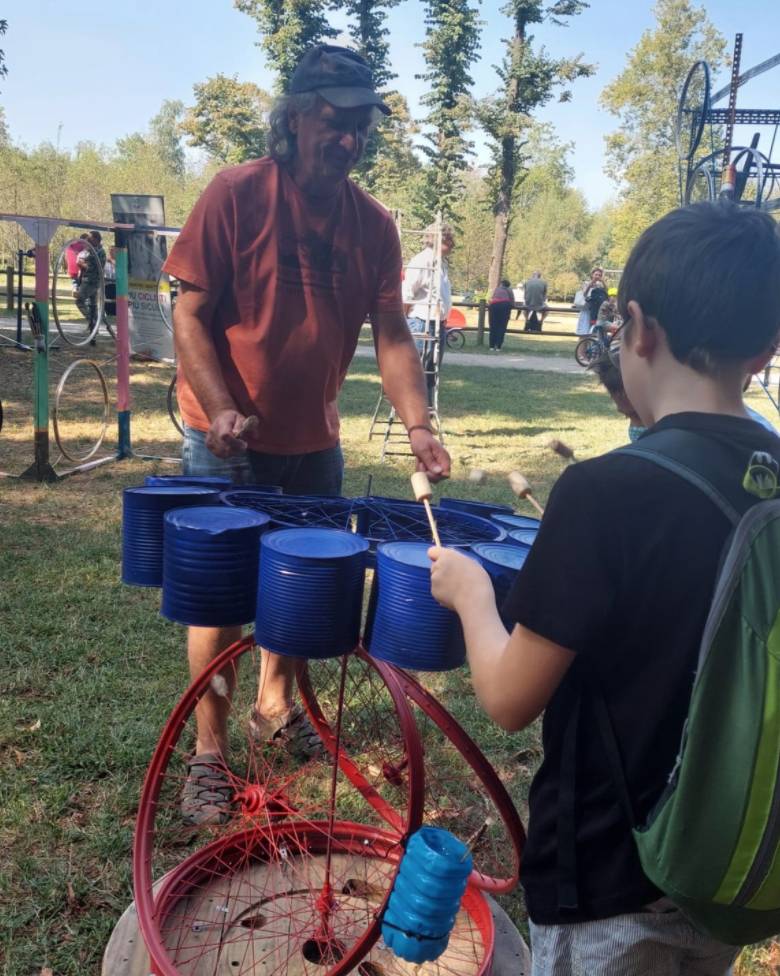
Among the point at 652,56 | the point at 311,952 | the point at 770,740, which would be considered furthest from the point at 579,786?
the point at 652,56

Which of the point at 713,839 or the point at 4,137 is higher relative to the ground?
the point at 4,137

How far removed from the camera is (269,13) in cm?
3562

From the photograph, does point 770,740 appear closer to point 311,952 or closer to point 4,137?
point 311,952

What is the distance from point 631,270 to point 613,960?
1.09 metres

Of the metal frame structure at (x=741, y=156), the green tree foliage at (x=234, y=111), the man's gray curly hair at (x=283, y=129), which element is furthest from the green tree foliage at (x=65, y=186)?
the man's gray curly hair at (x=283, y=129)

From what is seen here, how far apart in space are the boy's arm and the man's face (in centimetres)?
154

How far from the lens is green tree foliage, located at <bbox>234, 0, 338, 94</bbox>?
34875 millimetres

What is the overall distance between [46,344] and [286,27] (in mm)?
34224

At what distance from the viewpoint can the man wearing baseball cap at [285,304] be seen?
8.28ft

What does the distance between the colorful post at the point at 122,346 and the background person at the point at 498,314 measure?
1629 cm

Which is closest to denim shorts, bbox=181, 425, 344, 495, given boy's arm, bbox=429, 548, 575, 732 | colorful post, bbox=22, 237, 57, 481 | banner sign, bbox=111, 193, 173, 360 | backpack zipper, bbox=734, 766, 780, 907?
boy's arm, bbox=429, 548, 575, 732

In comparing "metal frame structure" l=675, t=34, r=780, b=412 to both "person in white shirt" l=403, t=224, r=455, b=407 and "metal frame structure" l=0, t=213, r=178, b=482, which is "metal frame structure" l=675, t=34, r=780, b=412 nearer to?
"person in white shirt" l=403, t=224, r=455, b=407

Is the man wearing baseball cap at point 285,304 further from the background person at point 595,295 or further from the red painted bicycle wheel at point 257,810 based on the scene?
the background person at point 595,295

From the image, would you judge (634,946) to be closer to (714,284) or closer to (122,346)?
(714,284)
